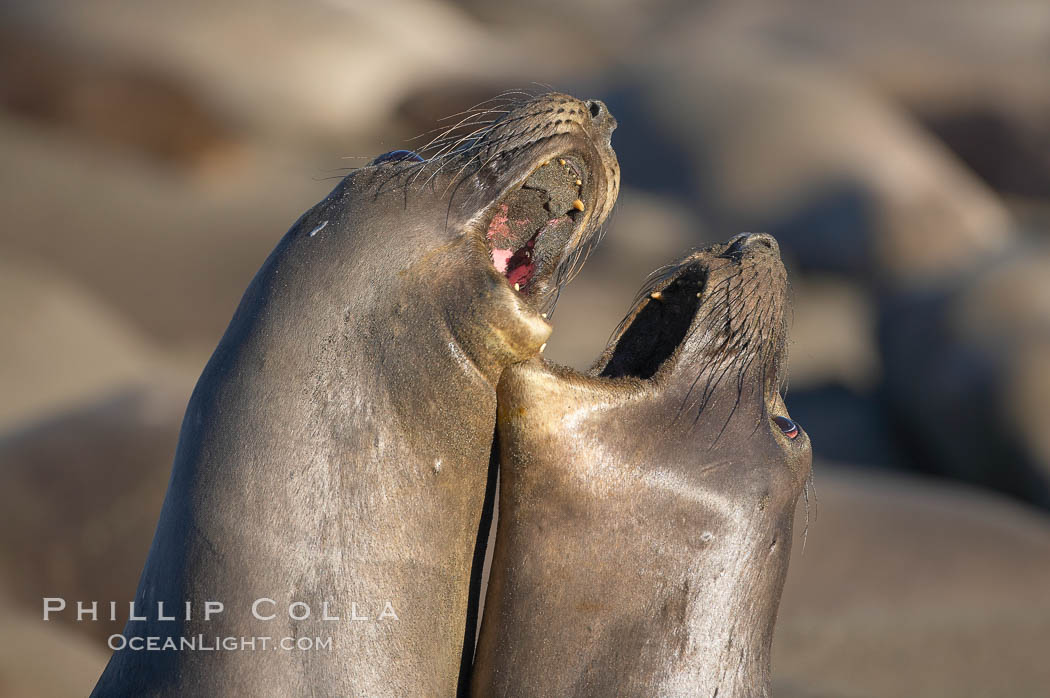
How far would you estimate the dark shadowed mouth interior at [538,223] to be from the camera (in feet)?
7.69

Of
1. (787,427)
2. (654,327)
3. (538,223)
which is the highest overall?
(538,223)

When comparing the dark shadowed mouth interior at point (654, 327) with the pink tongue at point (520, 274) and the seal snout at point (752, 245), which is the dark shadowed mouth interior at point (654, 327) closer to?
the seal snout at point (752, 245)

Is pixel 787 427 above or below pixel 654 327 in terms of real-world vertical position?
below

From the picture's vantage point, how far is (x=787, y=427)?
2506 millimetres

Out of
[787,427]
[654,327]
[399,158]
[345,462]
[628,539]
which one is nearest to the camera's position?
[345,462]

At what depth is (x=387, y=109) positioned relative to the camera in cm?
1155

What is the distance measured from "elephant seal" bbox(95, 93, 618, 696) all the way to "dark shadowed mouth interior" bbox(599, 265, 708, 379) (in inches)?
19.8

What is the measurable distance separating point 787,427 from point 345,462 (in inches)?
37.8

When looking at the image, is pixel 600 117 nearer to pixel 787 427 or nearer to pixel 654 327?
pixel 654 327

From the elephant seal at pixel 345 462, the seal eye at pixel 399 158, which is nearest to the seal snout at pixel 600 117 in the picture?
the elephant seal at pixel 345 462

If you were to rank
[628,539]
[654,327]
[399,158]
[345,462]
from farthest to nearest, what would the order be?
[654,327], [399,158], [628,539], [345,462]

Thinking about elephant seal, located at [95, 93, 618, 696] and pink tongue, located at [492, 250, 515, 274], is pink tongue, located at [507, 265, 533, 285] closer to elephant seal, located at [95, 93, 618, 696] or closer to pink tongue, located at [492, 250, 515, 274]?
pink tongue, located at [492, 250, 515, 274]

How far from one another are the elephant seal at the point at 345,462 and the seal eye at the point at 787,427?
64 cm

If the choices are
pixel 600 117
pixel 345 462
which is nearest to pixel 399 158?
pixel 600 117
